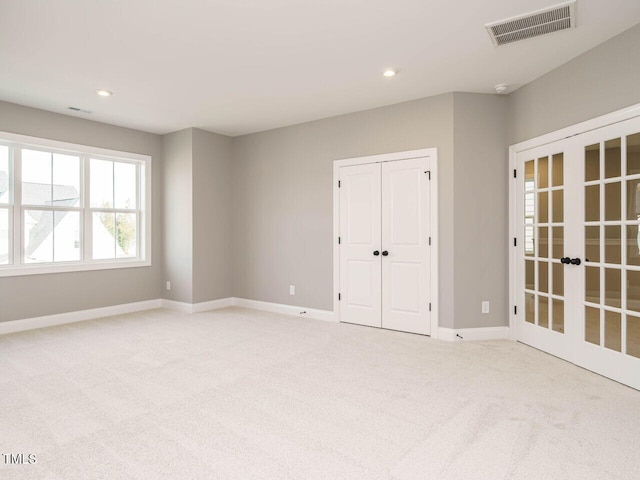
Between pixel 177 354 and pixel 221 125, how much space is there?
3.29 meters

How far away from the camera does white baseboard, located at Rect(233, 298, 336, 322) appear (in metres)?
5.19

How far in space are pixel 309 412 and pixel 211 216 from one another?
402 cm

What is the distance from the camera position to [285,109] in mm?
4816

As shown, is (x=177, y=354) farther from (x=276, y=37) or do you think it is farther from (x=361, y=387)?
(x=276, y=37)

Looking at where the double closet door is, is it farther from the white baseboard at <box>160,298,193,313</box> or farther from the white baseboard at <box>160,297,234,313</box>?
the white baseboard at <box>160,298,193,313</box>

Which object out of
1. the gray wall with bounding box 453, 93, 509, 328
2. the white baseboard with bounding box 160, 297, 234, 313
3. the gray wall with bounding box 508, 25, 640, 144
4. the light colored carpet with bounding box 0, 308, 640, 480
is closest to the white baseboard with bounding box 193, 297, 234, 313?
the white baseboard with bounding box 160, 297, 234, 313

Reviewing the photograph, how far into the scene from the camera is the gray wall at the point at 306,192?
426 centimetres

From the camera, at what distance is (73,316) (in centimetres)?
508

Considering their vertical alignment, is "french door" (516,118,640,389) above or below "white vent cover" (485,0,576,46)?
below

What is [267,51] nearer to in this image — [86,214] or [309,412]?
[309,412]

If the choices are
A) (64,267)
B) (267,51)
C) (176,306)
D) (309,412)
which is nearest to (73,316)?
(64,267)

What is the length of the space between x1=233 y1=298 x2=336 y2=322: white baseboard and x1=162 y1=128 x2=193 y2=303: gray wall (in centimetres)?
83

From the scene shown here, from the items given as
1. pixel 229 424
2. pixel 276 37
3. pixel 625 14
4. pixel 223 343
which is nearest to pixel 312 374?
pixel 229 424

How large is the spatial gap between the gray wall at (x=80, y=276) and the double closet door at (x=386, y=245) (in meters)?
3.00
